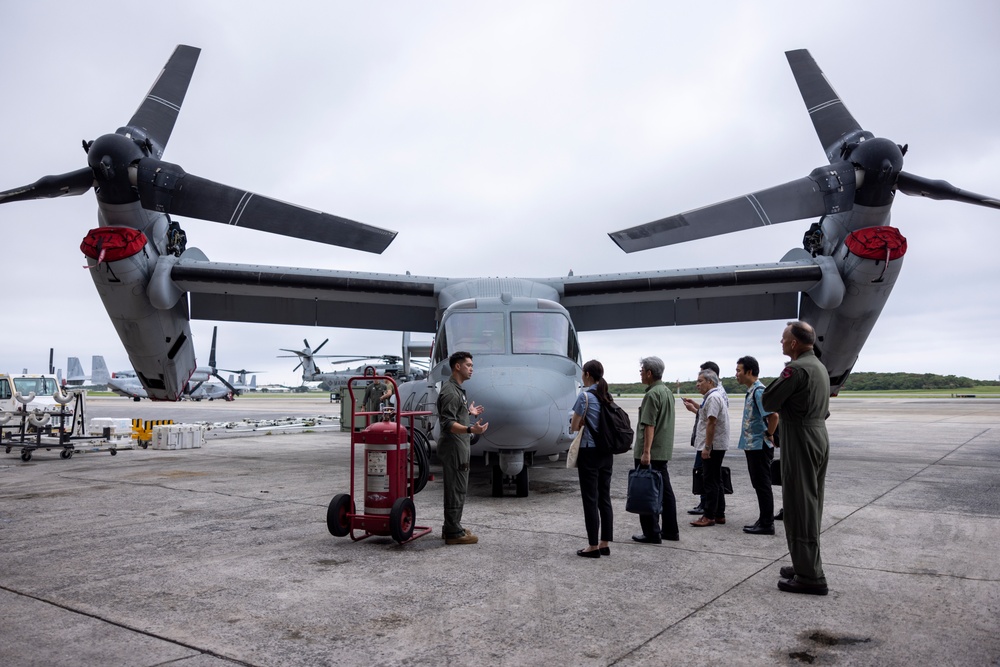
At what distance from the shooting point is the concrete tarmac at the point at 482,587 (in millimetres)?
3105

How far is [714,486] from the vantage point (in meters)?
6.22

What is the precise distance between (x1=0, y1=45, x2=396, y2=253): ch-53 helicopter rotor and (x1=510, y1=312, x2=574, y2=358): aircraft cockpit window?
143 inches

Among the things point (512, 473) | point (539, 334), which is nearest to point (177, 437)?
point (539, 334)

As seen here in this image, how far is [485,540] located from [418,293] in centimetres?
→ 688

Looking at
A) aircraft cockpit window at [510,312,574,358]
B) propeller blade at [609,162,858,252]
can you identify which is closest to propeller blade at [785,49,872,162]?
propeller blade at [609,162,858,252]

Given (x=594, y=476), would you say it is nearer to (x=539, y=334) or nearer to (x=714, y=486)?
(x=714, y=486)

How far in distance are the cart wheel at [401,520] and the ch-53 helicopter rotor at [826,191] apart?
7623 millimetres

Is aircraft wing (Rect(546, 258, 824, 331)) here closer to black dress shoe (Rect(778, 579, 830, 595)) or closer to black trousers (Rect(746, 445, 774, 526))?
black trousers (Rect(746, 445, 774, 526))

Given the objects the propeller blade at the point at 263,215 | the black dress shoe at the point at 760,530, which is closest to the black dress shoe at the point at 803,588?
the black dress shoe at the point at 760,530

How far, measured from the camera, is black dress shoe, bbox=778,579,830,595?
3971 mm

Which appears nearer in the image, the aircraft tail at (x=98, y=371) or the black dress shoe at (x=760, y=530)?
the black dress shoe at (x=760, y=530)

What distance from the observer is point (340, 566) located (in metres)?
4.65

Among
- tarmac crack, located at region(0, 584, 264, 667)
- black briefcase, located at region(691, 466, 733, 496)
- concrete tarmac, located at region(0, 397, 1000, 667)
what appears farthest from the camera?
black briefcase, located at region(691, 466, 733, 496)

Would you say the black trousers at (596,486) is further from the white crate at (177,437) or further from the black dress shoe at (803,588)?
the white crate at (177,437)
